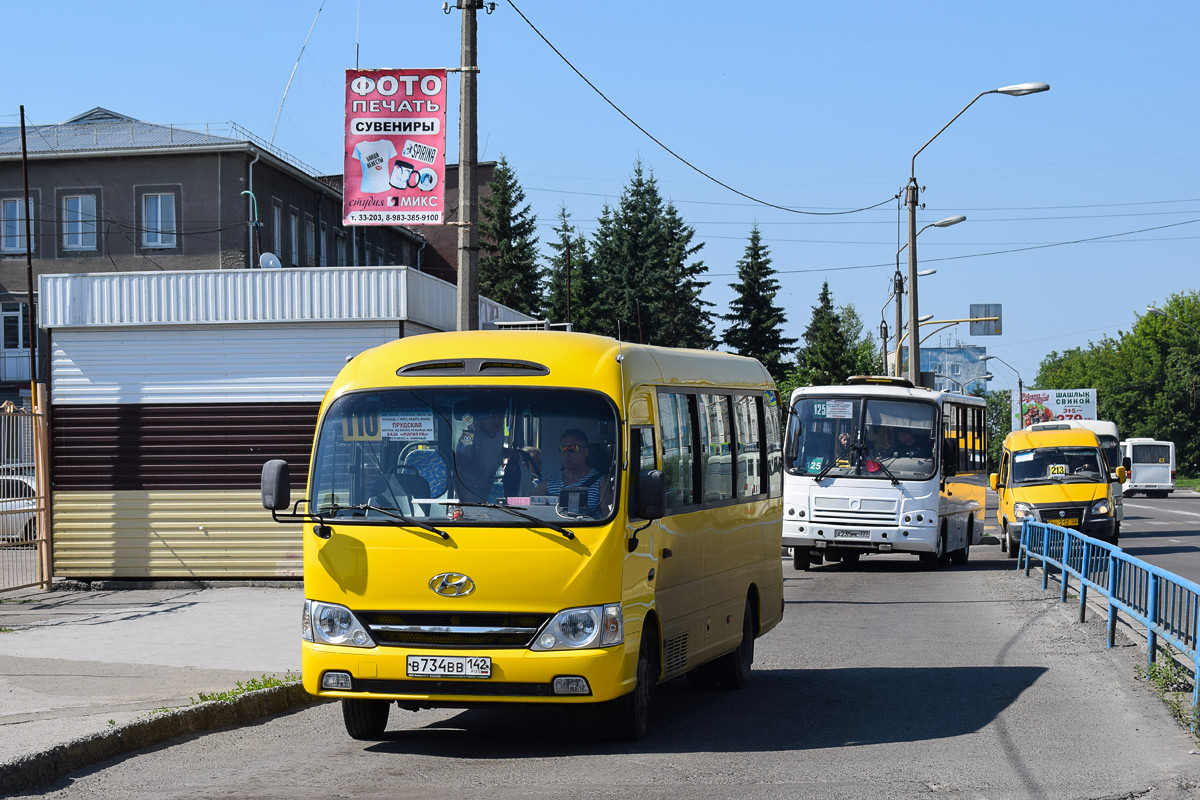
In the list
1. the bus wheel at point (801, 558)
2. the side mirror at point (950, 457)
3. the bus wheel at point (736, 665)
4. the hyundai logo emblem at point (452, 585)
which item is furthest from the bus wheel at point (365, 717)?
the side mirror at point (950, 457)

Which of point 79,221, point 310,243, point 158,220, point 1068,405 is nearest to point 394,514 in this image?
point 158,220

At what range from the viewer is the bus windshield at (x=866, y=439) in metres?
23.8

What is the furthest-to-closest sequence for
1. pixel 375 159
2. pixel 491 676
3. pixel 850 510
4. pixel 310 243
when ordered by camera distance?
pixel 310 243
pixel 850 510
pixel 375 159
pixel 491 676

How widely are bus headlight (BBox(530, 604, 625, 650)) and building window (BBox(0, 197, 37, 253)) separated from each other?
4445 cm

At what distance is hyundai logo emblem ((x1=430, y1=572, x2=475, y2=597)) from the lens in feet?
26.1

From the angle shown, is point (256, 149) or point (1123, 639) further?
point (256, 149)

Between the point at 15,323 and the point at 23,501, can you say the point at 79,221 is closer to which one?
the point at 15,323

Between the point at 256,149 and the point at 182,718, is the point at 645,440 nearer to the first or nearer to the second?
the point at 182,718

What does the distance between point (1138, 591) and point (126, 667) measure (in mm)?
7904

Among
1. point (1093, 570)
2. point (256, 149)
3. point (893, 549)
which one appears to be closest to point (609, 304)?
point (256, 149)

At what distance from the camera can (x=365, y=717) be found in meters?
8.64

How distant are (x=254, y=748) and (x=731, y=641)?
11.9 ft

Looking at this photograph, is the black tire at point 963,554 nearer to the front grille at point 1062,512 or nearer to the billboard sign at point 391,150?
the front grille at point 1062,512

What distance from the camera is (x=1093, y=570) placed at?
14453mm
